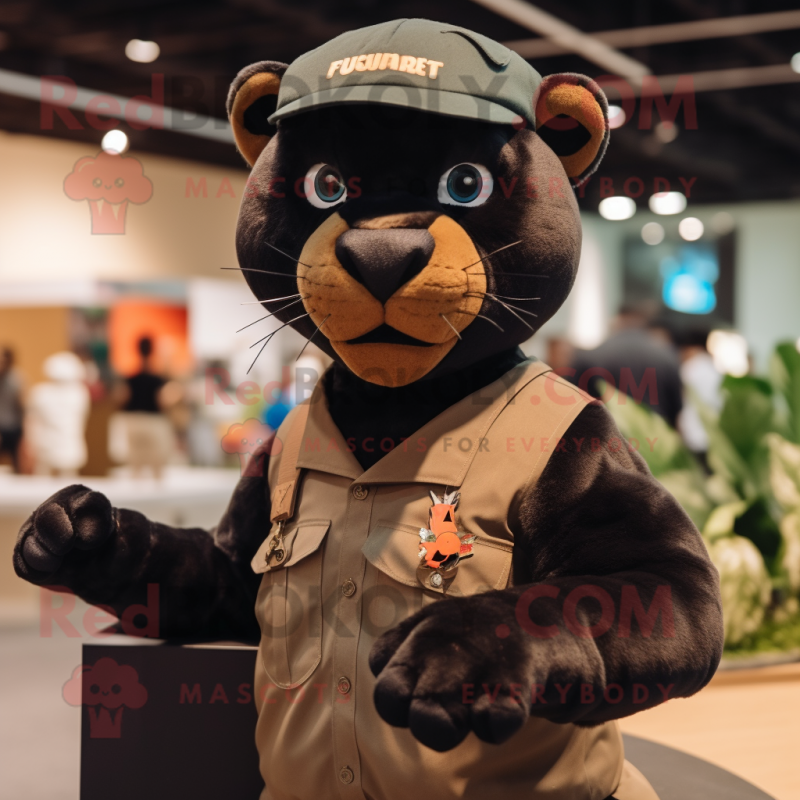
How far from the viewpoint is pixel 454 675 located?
76 centimetres

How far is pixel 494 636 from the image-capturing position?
80 centimetres

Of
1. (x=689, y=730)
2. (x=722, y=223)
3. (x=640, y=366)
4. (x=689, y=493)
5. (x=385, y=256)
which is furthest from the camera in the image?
(x=722, y=223)

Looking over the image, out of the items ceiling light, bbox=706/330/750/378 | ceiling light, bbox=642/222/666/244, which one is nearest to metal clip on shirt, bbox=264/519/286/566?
ceiling light, bbox=706/330/750/378

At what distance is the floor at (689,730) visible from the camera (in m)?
1.62

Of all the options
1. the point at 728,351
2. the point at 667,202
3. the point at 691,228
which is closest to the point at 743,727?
the point at 728,351

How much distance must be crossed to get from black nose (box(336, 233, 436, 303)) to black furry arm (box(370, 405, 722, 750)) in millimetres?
257

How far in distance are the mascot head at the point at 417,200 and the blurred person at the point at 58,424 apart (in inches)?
176

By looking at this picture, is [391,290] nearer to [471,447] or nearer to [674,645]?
[471,447]

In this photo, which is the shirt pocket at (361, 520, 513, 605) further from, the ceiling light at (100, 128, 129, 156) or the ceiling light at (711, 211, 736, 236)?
the ceiling light at (711, 211, 736, 236)

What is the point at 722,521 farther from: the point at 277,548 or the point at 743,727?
the point at 277,548

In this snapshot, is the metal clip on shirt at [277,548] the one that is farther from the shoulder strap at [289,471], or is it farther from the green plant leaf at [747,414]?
the green plant leaf at [747,414]

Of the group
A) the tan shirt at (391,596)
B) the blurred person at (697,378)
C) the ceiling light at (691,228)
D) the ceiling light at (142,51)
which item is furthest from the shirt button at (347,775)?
the ceiling light at (691,228)

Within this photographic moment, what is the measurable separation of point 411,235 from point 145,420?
4.47m

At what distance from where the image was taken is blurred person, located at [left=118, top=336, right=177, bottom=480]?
5.10 meters
